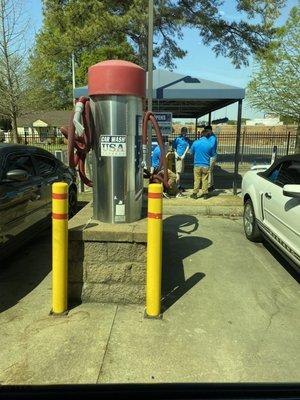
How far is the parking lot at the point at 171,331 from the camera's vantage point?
10.6ft

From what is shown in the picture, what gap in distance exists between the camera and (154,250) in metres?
4.02

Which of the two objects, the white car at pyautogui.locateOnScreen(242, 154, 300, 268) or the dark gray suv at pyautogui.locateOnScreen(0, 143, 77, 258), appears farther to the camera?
the dark gray suv at pyautogui.locateOnScreen(0, 143, 77, 258)

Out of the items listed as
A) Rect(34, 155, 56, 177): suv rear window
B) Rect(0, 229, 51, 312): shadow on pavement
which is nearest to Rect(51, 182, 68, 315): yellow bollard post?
Rect(0, 229, 51, 312): shadow on pavement

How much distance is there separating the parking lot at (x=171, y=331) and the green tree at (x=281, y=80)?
15.6 metres

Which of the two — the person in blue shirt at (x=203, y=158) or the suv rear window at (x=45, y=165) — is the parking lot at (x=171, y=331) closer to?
the suv rear window at (x=45, y=165)

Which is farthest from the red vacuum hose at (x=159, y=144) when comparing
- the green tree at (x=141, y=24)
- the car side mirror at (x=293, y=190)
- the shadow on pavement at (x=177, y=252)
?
the green tree at (x=141, y=24)

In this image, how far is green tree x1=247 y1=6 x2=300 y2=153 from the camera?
19.1 m

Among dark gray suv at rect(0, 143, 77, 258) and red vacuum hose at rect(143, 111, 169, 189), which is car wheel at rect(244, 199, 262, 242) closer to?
red vacuum hose at rect(143, 111, 169, 189)

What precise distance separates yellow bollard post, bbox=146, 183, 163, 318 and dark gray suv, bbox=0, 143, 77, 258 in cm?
177

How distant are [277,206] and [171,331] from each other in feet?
7.93

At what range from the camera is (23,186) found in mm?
5578

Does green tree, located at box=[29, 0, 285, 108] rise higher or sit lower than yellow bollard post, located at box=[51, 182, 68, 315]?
higher

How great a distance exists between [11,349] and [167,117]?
349 inches

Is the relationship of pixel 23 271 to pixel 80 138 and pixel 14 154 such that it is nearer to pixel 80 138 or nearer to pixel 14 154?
pixel 14 154
